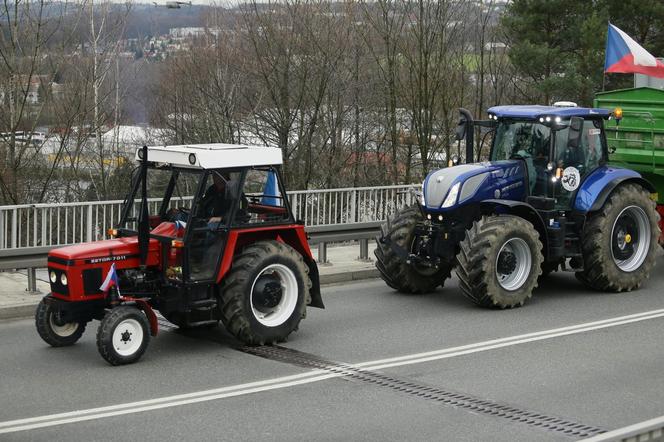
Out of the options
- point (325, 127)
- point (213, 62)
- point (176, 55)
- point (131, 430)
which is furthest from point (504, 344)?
point (176, 55)

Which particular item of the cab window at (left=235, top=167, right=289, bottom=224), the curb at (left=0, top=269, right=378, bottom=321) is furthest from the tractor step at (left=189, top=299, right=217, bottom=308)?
the curb at (left=0, top=269, right=378, bottom=321)

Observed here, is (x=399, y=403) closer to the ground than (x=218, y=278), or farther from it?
closer to the ground

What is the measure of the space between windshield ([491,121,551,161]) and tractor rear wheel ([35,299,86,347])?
6.14 m

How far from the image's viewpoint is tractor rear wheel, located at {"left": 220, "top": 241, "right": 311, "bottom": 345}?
10391mm

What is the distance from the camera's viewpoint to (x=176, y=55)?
3950 centimetres

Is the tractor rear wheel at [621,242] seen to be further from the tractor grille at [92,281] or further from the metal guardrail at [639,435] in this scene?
the metal guardrail at [639,435]

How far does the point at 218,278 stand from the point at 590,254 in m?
5.55

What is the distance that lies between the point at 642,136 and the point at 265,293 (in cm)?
745

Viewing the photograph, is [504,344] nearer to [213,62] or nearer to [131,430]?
[131,430]

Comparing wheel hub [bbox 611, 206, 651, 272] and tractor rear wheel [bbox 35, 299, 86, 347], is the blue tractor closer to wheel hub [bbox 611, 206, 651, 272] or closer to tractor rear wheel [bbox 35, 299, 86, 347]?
wheel hub [bbox 611, 206, 651, 272]

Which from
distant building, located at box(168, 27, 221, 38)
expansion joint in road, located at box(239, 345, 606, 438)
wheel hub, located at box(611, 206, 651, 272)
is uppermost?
distant building, located at box(168, 27, 221, 38)

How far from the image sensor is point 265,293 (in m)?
10.6

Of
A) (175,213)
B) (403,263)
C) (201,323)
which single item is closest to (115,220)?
(175,213)

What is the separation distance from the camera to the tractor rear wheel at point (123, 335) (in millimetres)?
9609
